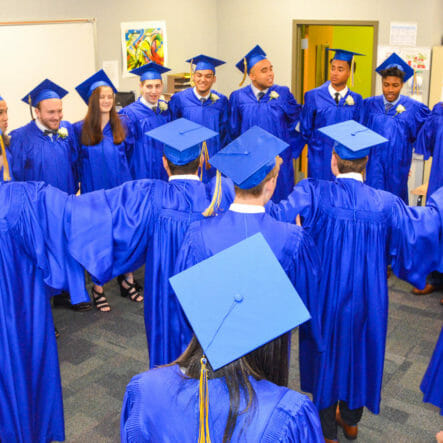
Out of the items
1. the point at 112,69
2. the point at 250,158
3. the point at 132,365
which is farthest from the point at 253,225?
the point at 112,69

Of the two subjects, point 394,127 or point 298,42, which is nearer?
point 394,127

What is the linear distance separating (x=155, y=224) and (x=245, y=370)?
4.79 feet

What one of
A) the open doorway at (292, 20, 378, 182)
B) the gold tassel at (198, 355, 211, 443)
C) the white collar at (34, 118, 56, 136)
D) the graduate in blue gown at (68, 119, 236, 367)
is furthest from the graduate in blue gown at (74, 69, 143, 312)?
the gold tassel at (198, 355, 211, 443)

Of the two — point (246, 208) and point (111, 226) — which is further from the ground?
point (246, 208)

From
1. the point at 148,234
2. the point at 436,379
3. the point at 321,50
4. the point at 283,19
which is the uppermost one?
the point at 283,19

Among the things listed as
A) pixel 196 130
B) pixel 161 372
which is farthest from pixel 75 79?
pixel 161 372

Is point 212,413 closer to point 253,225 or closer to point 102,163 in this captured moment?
point 253,225

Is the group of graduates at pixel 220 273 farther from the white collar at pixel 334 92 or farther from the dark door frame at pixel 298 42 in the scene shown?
the dark door frame at pixel 298 42

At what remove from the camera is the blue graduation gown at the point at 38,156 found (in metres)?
4.27

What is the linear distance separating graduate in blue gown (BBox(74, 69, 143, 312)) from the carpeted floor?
13.7 inches

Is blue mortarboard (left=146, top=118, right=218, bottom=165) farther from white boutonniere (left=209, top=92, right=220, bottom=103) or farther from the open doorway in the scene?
the open doorway

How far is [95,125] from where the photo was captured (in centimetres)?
457

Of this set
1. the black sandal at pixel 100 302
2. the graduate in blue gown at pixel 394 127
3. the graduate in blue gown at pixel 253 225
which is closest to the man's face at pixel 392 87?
the graduate in blue gown at pixel 394 127

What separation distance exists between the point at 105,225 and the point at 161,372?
1277mm
